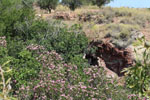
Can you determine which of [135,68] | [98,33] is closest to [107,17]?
[98,33]

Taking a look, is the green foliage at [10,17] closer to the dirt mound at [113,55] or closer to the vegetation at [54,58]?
the vegetation at [54,58]

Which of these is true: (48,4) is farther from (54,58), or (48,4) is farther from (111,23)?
(54,58)

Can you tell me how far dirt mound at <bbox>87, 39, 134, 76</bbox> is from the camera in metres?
10.9

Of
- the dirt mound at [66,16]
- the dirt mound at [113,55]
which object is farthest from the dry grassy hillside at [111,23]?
the dirt mound at [113,55]

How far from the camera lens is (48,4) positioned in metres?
33.6

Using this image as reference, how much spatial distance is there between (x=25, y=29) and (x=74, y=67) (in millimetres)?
3584

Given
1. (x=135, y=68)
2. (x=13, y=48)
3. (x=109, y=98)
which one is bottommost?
(x=109, y=98)

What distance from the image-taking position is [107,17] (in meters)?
16.7

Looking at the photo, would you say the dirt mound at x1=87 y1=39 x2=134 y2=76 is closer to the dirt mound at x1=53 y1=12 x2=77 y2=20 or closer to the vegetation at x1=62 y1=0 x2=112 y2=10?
the dirt mound at x1=53 y1=12 x2=77 y2=20

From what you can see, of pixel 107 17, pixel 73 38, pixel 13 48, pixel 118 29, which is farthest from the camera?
pixel 107 17

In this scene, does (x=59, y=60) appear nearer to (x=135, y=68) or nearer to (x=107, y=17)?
(x=135, y=68)

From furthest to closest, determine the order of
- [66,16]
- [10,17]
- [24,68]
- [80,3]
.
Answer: [80,3], [66,16], [10,17], [24,68]

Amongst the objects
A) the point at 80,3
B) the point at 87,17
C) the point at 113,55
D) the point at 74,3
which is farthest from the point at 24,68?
the point at 80,3

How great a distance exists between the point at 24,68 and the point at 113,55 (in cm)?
428
